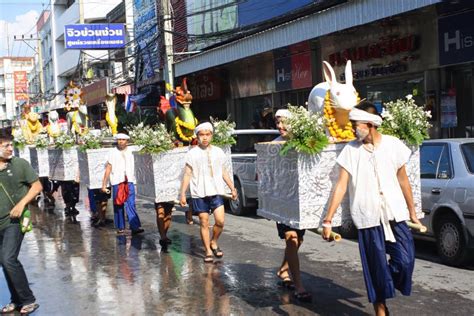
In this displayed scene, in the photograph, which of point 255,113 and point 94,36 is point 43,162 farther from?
point 94,36

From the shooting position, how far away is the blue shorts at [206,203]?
7781mm

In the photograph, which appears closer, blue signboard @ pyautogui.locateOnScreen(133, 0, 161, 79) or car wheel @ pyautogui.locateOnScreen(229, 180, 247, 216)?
car wheel @ pyautogui.locateOnScreen(229, 180, 247, 216)

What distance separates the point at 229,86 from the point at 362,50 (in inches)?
344

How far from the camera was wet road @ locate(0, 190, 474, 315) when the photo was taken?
5.84 metres

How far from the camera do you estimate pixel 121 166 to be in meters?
10.1

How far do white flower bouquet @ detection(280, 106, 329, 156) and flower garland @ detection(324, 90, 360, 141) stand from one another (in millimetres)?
211

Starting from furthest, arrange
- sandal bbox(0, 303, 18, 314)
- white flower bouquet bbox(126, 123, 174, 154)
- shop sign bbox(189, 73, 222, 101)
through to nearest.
A: shop sign bbox(189, 73, 222, 101), white flower bouquet bbox(126, 123, 174, 154), sandal bbox(0, 303, 18, 314)

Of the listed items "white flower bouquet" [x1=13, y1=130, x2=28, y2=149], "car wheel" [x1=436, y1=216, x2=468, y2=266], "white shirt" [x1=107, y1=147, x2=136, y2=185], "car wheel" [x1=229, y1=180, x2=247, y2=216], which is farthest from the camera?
"white flower bouquet" [x1=13, y1=130, x2=28, y2=149]

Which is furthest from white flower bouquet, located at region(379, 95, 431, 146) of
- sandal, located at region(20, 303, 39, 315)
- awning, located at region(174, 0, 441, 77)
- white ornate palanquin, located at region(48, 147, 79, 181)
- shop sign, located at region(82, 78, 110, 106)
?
shop sign, located at region(82, 78, 110, 106)

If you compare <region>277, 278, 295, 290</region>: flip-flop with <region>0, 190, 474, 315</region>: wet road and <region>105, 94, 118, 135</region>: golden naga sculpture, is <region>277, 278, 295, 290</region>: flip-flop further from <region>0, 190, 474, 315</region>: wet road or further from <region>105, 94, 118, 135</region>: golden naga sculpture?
<region>105, 94, 118, 135</region>: golden naga sculpture

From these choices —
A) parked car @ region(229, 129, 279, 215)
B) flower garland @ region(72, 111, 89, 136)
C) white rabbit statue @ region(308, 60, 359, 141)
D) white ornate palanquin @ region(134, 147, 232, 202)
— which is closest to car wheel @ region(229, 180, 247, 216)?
parked car @ region(229, 129, 279, 215)

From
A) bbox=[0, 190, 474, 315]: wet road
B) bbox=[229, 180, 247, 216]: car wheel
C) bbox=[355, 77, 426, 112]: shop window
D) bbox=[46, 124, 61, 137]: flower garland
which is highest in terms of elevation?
bbox=[355, 77, 426, 112]: shop window

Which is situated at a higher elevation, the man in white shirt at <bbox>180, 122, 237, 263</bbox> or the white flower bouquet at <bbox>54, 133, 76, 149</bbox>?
the white flower bouquet at <bbox>54, 133, 76, 149</bbox>

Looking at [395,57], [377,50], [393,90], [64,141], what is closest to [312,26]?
[377,50]
